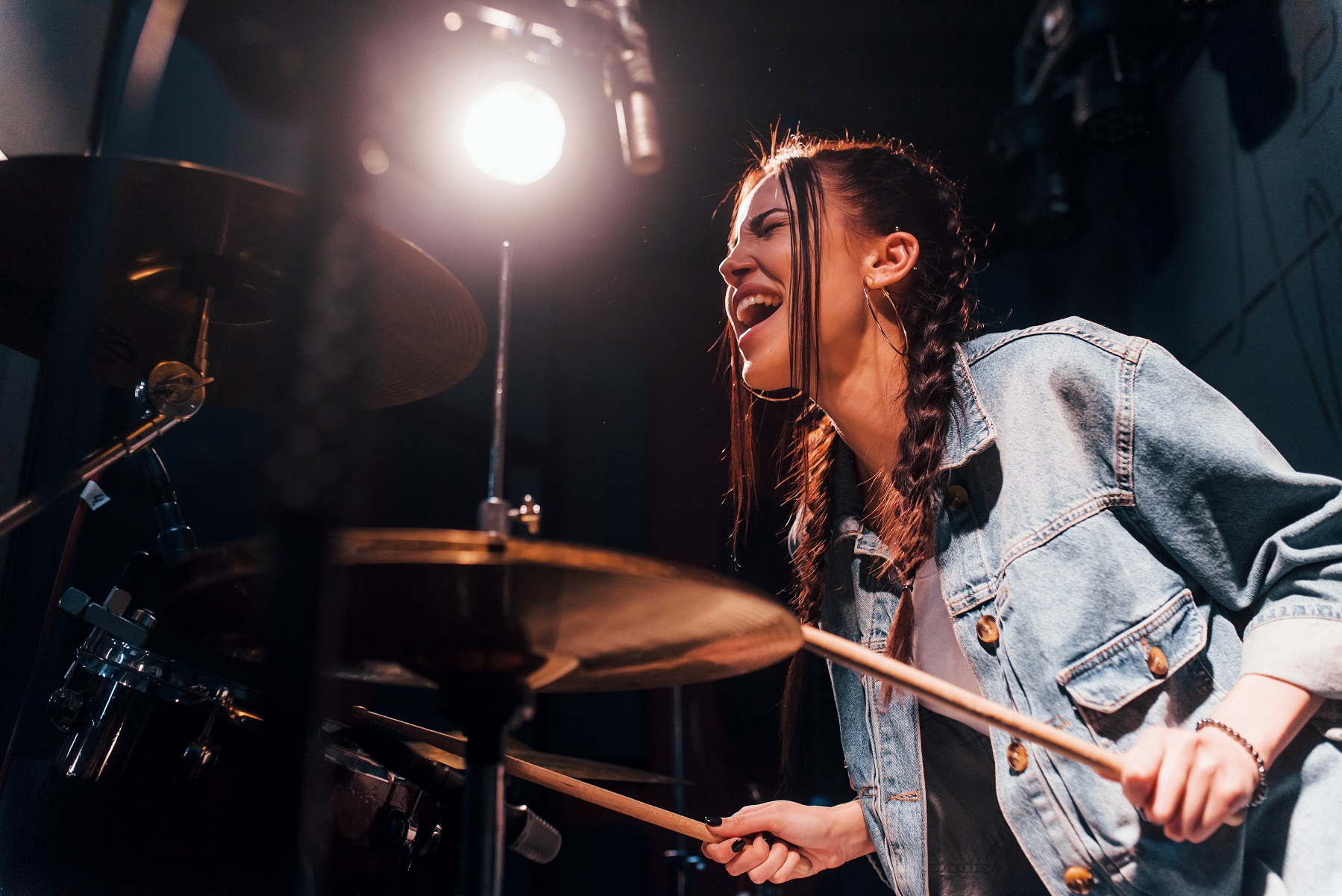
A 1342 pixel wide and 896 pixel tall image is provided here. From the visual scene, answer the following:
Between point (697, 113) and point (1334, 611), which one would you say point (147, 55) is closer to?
point (697, 113)

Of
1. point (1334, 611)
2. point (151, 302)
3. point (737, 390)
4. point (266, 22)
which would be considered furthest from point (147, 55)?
point (1334, 611)

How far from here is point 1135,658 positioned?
0.95m

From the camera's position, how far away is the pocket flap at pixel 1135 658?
0.94m

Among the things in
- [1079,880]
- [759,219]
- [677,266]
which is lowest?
[1079,880]

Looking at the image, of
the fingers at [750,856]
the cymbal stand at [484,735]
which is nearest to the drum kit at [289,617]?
the cymbal stand at [484,735]

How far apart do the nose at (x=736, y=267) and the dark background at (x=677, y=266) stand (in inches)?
14.5

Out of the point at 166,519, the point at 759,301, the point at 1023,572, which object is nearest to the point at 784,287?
the point at 759,301

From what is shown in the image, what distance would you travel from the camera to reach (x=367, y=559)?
512mm

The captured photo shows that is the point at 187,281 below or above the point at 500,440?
above

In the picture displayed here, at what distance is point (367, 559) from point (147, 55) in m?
1.57

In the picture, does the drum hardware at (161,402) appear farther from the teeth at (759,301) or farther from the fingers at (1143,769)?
the fingers at (1143,769)

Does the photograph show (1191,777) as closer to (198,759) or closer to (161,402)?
(198,759)

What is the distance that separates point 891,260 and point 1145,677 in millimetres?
781

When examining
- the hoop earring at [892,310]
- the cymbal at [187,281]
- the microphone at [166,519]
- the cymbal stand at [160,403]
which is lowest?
the microphone at [166,519]
